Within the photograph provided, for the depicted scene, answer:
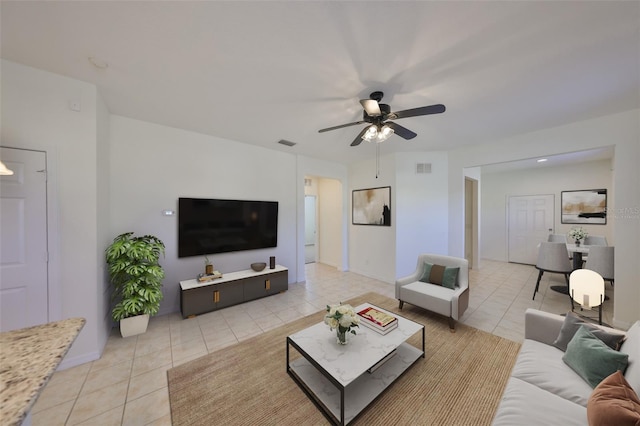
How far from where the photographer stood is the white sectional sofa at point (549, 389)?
1.22 metres

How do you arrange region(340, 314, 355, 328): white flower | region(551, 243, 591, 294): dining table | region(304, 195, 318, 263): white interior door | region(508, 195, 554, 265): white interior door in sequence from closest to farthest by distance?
region(340, 314, 355, 328): white flower → region(551, 243, 591, 294): dining table → region(508, 195, 554, 265): white interior door → region(304, 195, 318, 263): white interior door

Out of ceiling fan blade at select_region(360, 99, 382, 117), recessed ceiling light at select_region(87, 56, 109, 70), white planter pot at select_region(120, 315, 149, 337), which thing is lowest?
white planter pot at select_region(120, 315, 149, 337)

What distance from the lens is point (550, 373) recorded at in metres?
1.54

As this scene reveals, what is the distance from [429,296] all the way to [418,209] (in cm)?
213

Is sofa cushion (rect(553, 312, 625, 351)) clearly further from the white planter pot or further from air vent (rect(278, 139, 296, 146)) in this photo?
the white planter pot

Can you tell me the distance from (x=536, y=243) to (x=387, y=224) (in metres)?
4.50

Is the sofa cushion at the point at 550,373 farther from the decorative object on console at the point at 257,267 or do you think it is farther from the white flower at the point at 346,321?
the decorative object on console at the point at 257,267

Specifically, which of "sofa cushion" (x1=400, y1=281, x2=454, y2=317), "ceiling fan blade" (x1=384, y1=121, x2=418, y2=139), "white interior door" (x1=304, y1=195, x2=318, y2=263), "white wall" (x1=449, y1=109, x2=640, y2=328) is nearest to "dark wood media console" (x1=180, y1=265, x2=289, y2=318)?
"sofa cushion" (x1=400, y1=281, x2=454, y2=317)

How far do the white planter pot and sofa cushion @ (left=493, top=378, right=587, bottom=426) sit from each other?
3503mm

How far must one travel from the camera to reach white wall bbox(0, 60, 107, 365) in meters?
2.00

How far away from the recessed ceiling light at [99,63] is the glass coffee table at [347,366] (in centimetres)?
300

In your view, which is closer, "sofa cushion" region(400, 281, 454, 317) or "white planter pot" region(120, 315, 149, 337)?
"white planter pot" region(120, 315, 149, 337)

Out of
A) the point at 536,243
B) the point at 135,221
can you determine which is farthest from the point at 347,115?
the point at 536,243

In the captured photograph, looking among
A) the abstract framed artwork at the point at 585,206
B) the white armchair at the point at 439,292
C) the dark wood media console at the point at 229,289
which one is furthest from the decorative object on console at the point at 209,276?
the abstract framed artwork at the point at 585,206
